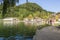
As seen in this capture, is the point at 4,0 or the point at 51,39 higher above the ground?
the point at 4,0

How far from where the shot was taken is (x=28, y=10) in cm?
6234

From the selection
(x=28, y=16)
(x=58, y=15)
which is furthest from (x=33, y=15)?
(x=58, y=15)

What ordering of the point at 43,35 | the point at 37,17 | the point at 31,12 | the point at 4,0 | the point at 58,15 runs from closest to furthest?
the point at 43,35 < the point at 4,0 < the point at 58,15 < the point at 37,17 < the point at 31,12

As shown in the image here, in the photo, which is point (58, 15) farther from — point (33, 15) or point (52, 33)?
Answer: point (52, 33)

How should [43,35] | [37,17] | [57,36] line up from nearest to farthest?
1. [57,36]
2. [43,35]
3. [37,17]

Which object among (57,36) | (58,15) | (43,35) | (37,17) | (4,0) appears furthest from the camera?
(37,17)

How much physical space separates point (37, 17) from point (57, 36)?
51.2m

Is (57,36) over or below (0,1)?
below

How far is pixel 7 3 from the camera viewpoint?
695 centimetres

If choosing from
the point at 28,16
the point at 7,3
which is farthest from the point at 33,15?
the point at 7,3

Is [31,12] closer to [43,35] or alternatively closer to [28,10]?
[28,10]

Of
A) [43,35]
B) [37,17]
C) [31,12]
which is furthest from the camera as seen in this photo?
[31,12]

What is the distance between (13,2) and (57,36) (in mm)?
2918

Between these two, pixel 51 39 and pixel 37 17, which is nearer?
pixel 51 39
